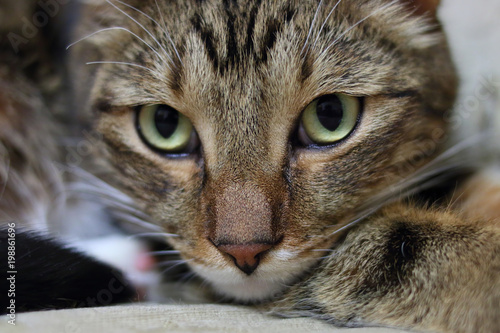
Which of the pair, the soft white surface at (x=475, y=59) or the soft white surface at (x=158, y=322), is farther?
the soft white surface at (x=475, y=59)

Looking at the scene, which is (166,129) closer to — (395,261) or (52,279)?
Result: (52,279)

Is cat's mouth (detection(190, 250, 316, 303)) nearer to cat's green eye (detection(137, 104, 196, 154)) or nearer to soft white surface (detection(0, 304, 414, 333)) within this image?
soft white surface (detection(0, 304, 414, 333))

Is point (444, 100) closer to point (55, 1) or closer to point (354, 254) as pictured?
point (354, 254)

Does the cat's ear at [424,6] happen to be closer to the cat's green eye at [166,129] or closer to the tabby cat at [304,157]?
the tabby cat at [304,157]

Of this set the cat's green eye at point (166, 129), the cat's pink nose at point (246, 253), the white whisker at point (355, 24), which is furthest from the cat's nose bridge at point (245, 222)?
the white whisker at point (355, 24)

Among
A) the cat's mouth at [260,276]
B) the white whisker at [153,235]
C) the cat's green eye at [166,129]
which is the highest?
the cat's green eye at [166,129]

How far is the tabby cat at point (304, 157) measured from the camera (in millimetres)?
924

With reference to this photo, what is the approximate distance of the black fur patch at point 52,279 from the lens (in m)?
0.94

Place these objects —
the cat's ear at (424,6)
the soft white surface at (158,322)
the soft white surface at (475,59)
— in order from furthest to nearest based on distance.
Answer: the soft white surface at (475,59)
the cat's ear at (424,6)
the soft white surface at (158,322)

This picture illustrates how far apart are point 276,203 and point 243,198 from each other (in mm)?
71

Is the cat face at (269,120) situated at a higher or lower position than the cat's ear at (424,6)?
lower

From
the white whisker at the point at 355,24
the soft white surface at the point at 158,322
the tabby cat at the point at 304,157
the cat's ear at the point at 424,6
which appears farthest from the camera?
the cat's ear at the point at 424,6

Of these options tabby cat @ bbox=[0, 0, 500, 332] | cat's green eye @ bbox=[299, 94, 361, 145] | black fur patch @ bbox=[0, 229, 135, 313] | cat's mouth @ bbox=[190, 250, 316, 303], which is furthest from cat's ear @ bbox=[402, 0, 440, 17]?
black fur patch @ bbox=[0, 229, 135, 313]

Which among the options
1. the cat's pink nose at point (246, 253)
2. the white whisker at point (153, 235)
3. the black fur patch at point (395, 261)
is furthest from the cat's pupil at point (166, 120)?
the black fur patch at point (395, 261)
